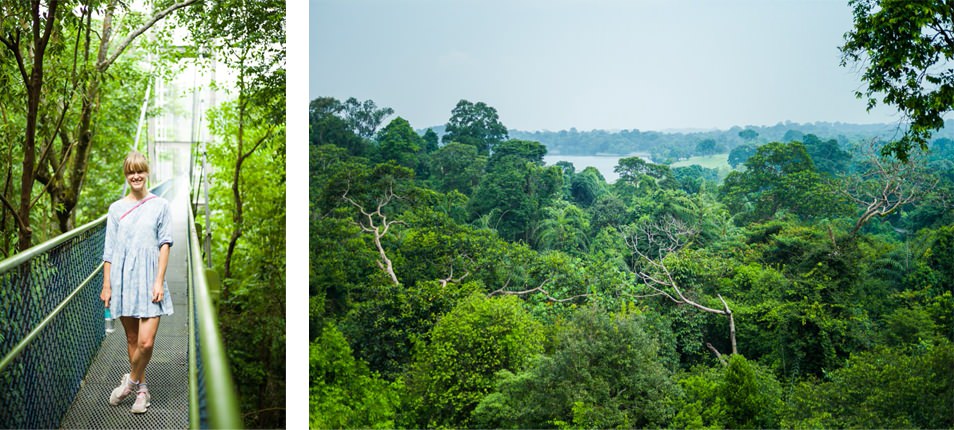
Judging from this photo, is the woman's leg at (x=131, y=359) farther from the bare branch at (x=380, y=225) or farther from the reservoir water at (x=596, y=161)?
the reservoir water at (x=596, y=161)

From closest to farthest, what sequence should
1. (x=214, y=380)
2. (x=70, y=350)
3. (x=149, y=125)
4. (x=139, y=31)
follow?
(x=214, y=380) < (x=70, y=350) < (x=139, y=31) < (x=149, y=125)

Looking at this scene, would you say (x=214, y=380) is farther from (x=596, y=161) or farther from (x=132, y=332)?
(x=596, y=161)

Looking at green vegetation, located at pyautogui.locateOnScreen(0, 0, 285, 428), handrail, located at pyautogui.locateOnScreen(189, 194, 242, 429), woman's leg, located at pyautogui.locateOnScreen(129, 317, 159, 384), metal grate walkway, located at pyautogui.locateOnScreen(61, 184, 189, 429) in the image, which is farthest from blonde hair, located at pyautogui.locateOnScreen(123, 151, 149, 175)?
green vegetation, located at pyautogui.locateOnScreen(0, 0, 285, 428)

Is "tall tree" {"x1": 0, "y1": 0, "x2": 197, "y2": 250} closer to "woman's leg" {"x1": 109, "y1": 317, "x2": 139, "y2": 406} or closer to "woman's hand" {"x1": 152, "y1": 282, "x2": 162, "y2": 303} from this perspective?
"woman's leg" {"x1": 109, "y1": 317, "x2": 139, "y2": 406}

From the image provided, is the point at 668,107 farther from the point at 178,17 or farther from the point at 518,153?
the point at 178,17

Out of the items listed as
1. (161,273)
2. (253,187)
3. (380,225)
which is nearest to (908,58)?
(380,225)

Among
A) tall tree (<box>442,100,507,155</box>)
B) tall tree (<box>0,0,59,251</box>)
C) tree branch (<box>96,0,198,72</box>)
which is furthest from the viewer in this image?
tall tree (<box>442,100,507,155</box>)
